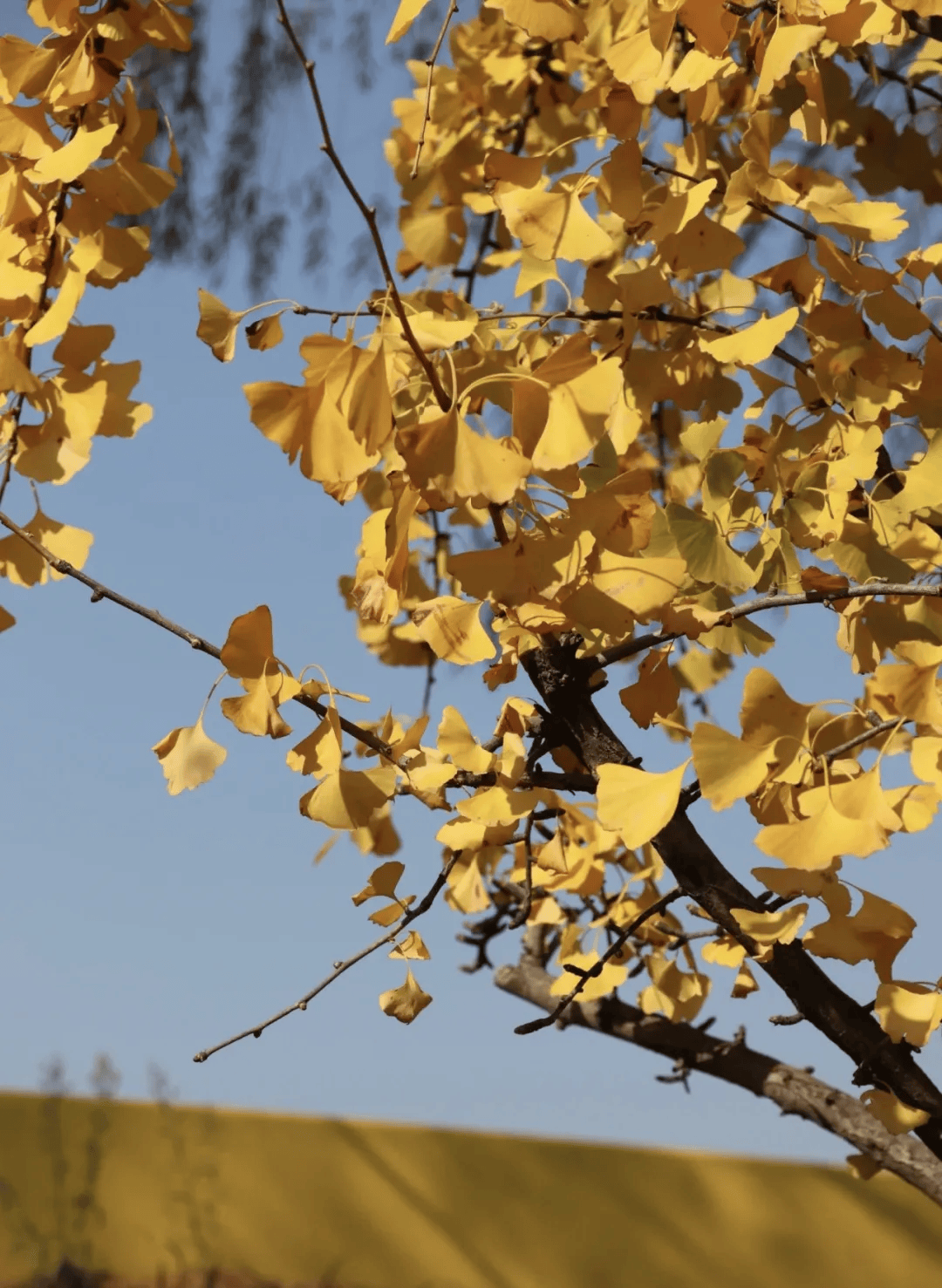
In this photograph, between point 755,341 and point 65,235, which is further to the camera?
point 65,235

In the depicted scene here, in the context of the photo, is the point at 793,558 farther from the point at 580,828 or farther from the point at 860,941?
the point at 580,828

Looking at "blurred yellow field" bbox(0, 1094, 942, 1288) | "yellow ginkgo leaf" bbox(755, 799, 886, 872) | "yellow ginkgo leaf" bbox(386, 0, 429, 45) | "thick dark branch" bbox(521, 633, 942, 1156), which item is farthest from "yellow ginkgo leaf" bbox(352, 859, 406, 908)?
"blurred yellow field" bbox(0, 1094, 942, 1288)

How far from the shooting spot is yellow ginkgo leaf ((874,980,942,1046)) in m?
0.63

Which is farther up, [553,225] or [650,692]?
[553,225]

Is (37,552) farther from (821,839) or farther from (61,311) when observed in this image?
(821,839)

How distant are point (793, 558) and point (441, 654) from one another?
200 millimetres

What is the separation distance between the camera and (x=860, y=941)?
24.8 inches

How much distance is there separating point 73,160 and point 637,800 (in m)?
0.50

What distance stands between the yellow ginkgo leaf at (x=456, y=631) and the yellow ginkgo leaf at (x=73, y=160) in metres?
0.36

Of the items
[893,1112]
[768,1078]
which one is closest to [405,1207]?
[768,1078]

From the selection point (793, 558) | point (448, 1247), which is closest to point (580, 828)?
point (793, 558)

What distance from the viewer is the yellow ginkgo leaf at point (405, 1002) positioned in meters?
0.68

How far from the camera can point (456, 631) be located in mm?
618

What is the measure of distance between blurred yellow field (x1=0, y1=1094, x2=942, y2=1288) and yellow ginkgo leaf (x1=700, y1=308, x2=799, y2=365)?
6.35 ft
